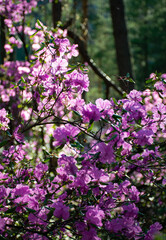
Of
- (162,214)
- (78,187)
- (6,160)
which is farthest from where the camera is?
(162,214)

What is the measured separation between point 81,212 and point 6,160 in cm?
79

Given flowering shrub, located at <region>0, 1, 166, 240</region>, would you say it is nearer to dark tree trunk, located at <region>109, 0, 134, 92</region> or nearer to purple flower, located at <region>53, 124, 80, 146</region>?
purple flower, located at <region>53, 124, 80, 146</region>

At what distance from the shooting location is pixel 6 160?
2.09 meters

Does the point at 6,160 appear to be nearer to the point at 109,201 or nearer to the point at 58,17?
the point at 109,201

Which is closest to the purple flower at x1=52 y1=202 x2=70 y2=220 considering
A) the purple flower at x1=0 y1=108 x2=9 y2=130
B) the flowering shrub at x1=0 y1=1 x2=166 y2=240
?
the flowering shrub at x1=0 y1=1 x2=166 y2=240

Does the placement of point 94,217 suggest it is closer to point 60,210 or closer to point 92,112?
point 60,210

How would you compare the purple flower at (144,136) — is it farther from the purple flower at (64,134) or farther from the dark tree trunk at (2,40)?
the dark tree trunk at (2,40)

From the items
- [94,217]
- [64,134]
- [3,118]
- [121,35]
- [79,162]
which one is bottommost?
[94,217]

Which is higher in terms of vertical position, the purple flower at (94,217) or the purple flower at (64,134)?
the purple flower at (64,134)

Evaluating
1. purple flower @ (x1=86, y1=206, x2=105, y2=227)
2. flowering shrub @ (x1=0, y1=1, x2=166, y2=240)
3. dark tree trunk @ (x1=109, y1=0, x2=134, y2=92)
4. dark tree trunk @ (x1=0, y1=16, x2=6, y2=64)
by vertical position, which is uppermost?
dark tree trunk @ (x1=109, y1=0, x2=134, y2=92)

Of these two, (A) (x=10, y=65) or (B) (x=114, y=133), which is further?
(A) (x=10, y=65)

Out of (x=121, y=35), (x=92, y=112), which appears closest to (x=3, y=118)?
(x=92, y=112)

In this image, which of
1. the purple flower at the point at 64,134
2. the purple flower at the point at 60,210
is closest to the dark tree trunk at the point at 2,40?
the purple flower at the point at 64,134

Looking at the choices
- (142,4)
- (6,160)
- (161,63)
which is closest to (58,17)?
(6,160)
